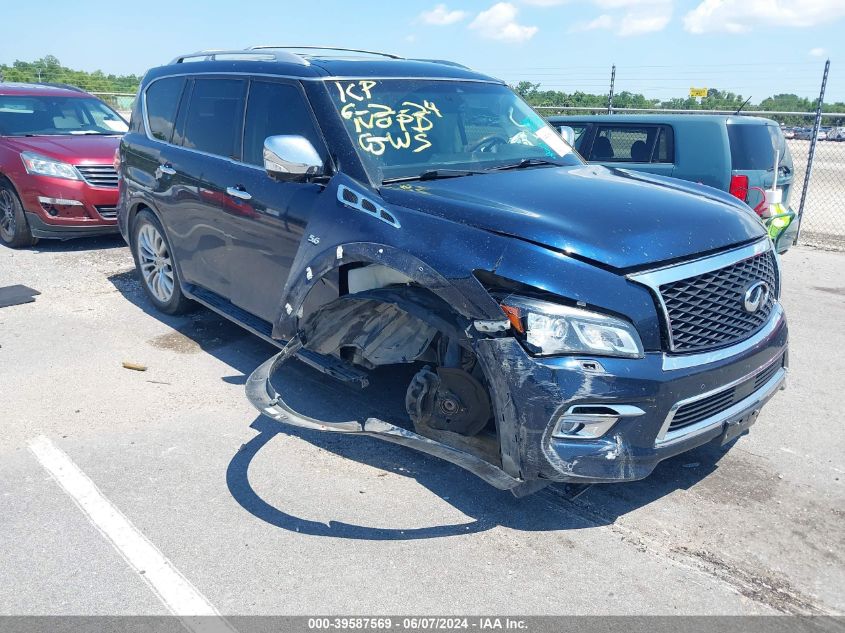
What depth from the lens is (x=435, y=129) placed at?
4.22 metres

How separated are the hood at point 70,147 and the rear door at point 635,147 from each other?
19.4ft

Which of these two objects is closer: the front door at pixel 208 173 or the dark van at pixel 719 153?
the front door at pixel 208 173

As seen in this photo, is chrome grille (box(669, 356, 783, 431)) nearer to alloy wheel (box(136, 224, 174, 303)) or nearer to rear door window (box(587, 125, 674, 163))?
alloy wheel (box(136, 224, 174, 303))

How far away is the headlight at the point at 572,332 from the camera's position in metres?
2.83

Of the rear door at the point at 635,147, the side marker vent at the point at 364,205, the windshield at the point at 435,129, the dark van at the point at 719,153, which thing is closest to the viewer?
the side marker vent at the point at 364,205

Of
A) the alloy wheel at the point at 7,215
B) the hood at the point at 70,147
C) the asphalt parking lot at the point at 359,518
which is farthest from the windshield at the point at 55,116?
the asphalt parking lot at the point at 359,518

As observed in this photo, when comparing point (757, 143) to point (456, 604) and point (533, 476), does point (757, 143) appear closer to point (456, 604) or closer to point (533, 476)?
point (533, 476)

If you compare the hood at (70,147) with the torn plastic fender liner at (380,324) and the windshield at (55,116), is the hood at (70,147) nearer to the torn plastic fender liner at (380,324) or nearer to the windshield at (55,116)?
the windshield at (55,116)

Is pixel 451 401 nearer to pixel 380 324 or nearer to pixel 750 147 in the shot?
pixel 380 324

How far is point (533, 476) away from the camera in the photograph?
9.75ft

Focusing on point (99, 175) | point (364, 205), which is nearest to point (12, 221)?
point (99, 175)

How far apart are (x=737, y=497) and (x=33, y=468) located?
3674 mm

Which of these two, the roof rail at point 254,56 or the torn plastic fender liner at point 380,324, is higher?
the roof rail at point 254,56

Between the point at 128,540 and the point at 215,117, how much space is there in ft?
10.1
